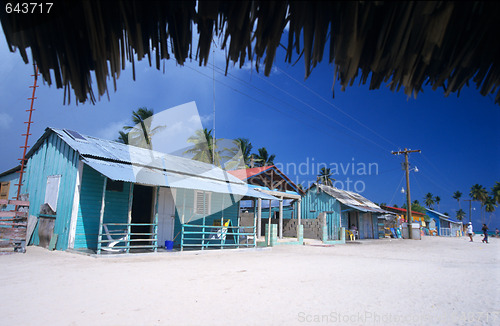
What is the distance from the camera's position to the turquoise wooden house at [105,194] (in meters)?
9.69

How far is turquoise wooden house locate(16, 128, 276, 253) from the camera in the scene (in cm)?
969

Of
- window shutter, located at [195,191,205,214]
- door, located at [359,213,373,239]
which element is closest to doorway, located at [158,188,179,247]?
window shutter, located at [195,191,205,214]

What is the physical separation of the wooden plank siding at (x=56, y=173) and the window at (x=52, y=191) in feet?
0.50

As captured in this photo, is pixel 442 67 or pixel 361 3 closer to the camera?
pixel 361 3

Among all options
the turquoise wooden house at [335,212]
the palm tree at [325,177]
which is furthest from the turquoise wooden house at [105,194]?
the palm tree at [325,177]

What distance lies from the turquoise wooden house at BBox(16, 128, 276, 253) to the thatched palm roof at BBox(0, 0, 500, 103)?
22.3ft

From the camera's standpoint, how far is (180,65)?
8.20 ft

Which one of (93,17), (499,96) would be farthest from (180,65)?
(499,96)

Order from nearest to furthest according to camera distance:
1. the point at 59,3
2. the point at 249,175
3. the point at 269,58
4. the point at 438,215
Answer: the point at 59,3, the point at 269,58, the point at 249,175, the point at 438,215

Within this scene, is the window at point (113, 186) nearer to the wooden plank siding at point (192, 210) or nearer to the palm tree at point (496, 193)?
the wooden plank siding at point (192, 210)

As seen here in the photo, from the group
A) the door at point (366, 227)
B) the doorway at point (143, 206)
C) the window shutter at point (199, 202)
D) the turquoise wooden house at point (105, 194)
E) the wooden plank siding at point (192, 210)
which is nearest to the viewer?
the turquoise wooden house at point (105, 194)

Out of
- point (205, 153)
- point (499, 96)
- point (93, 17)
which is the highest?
point (205, 153)

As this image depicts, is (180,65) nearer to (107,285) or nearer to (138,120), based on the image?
(107,285)

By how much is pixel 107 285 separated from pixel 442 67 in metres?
5.87
